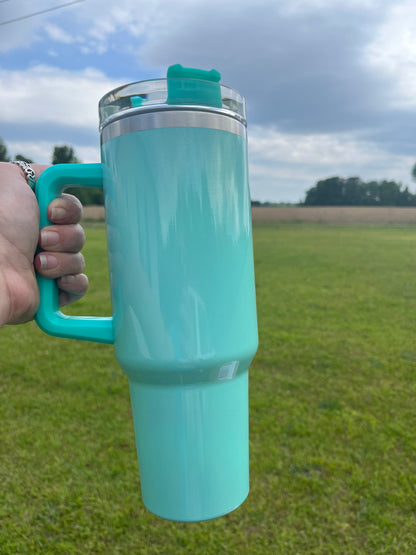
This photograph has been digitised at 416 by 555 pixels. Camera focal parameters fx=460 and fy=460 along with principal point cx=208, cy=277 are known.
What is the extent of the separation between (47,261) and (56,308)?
3.9 inches

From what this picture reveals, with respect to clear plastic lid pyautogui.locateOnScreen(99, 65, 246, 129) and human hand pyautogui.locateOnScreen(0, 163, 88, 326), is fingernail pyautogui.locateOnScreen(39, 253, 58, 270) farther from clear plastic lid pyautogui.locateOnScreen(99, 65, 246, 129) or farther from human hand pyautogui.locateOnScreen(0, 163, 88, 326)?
clear plastic lid pyautogui.locateOnScreen(99, 65, 246, 129)

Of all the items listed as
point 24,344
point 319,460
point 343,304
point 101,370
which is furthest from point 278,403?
point 343,304

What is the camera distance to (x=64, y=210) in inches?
35.8

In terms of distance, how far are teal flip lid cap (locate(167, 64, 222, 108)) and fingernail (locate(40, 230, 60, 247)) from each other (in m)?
0.36

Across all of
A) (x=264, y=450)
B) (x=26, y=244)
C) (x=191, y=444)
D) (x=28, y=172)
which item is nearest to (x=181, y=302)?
(x=191, y=444)

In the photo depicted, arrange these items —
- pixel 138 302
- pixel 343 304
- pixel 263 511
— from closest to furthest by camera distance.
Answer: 1. pixel 138 302
2. pixel 263 511
3. pixel 343 304

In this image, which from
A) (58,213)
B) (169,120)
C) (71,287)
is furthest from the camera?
(71,287)

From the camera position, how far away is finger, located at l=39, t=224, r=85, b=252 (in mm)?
921

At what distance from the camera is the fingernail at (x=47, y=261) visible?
93cm

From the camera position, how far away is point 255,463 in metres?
2.87

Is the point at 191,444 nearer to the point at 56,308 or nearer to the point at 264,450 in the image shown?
the point at 56,308

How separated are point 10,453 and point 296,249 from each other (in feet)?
39.3

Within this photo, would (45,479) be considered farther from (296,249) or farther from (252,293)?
(296,249)

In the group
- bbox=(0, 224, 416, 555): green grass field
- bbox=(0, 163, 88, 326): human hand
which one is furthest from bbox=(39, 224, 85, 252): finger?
bbox=(0, 224, 416, 555): green grass field
